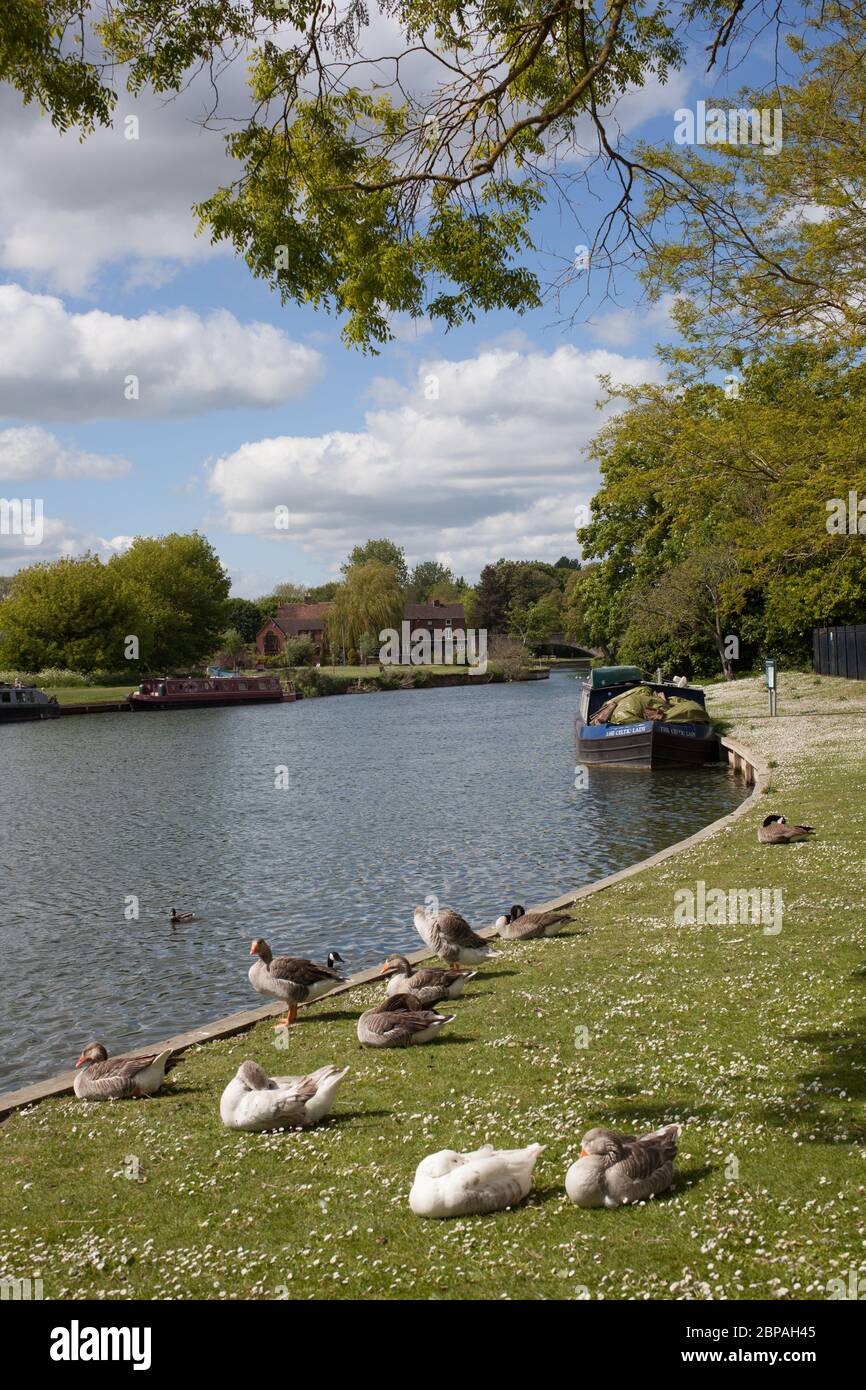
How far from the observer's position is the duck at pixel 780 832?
703 inches

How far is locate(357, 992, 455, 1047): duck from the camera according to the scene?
34.6 feet

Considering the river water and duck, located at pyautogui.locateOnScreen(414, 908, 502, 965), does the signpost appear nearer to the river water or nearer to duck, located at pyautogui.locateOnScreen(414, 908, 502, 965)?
the river water

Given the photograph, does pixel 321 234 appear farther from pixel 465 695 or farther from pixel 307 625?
pixel 307 625

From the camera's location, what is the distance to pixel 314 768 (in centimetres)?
4522

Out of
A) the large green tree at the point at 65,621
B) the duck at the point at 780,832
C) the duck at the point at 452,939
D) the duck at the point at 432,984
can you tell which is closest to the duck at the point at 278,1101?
the duck at the point at 432,984

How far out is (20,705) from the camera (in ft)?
274

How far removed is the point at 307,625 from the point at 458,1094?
171161 millimetres

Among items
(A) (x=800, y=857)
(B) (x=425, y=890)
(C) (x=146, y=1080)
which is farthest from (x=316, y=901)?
(C) (x=146, y=1080)

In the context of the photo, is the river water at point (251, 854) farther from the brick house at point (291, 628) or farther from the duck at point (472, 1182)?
the brick house at point (291, 628)

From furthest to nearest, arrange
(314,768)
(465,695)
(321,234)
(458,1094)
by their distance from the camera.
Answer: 1. (465,695)
2. (314,768)
3. (321,234)
4. (458,1094)

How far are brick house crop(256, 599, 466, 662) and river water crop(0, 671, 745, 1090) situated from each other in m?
114

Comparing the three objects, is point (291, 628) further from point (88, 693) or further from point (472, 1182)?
point (472, 1182)

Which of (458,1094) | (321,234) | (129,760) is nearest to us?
(458,1094)

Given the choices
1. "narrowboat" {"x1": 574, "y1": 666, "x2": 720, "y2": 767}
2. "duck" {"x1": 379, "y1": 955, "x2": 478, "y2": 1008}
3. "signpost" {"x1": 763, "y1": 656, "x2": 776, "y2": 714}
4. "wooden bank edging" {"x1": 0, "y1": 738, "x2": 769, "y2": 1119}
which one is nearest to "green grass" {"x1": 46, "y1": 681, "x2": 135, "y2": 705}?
"narrowboat" {"x1": 574, "y1": 666, "x2": 720, "y2": 767}
